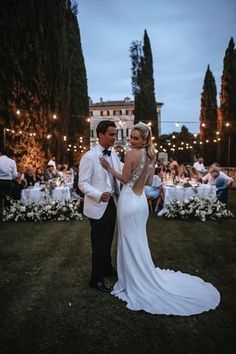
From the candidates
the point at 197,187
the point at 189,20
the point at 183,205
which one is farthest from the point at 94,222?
the point at 189,20

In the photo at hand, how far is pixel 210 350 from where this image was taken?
2734 millimetres

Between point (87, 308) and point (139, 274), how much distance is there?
2.23 feet

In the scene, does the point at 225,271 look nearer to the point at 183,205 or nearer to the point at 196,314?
the point at 196,314

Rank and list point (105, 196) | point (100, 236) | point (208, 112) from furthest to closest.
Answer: point (208, 112)
point (100, 236)
point (105, 196)

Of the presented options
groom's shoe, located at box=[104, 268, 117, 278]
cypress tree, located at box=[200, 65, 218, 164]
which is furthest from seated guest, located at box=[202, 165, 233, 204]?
cypress tree, located at box=[200, 65, 218, 164]

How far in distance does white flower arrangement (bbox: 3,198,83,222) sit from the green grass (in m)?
2.14

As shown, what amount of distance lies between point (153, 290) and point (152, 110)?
33.7 m

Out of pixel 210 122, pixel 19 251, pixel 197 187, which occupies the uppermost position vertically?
pixel 210 122

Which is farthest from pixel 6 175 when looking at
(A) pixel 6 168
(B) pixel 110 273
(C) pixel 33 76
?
(C) pixel 33 76

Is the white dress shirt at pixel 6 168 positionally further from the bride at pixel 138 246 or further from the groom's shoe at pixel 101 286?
the bride at pixel 138 246

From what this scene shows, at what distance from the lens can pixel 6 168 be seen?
8.88 metres

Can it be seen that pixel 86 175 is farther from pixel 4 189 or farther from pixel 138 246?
pixel 4 189

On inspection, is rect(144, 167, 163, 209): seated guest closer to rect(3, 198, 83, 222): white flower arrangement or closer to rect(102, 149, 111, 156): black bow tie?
rect(3, 198, 83, 222): white flower arrangement

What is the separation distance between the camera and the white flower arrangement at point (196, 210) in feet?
27.9
